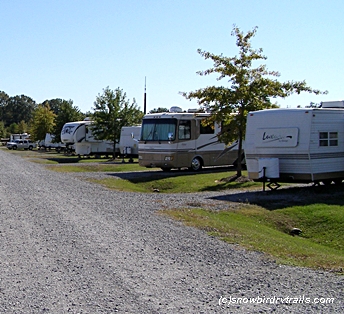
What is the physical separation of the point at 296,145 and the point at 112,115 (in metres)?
25.0

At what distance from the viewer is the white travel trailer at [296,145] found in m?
16.7

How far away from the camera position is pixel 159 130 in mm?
24953

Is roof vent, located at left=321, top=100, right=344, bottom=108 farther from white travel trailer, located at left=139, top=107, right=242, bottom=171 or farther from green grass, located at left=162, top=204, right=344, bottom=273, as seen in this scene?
green grass, located at left=162, top=204, right=344, bottom=273

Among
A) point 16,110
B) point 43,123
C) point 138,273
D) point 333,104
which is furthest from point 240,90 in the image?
point 16,110

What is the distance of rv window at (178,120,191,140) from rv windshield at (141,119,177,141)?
32cm

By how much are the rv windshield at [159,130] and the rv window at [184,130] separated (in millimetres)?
318

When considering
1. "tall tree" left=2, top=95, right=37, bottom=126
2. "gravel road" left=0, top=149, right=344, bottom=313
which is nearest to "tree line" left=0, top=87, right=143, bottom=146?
"gravel road" left=0, top=149, right=344, bottom=313

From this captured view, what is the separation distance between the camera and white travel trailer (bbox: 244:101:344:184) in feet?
54.7

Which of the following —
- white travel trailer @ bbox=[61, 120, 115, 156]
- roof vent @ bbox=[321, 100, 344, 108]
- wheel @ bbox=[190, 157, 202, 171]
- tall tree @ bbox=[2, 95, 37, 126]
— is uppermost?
tall tree @ bbox=[2, 95, 37, 126]

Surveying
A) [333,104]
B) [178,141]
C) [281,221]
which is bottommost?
[281,221]

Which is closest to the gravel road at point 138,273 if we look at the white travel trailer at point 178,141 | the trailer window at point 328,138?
the trailer window at point 328,138

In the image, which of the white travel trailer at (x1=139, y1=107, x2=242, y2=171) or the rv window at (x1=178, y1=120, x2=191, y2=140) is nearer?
the white travel trailer at (x1=139, y1=107, x2=242, y2=171)

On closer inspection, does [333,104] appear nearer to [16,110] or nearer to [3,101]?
[16,110]

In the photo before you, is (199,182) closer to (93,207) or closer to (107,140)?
(93,207)
